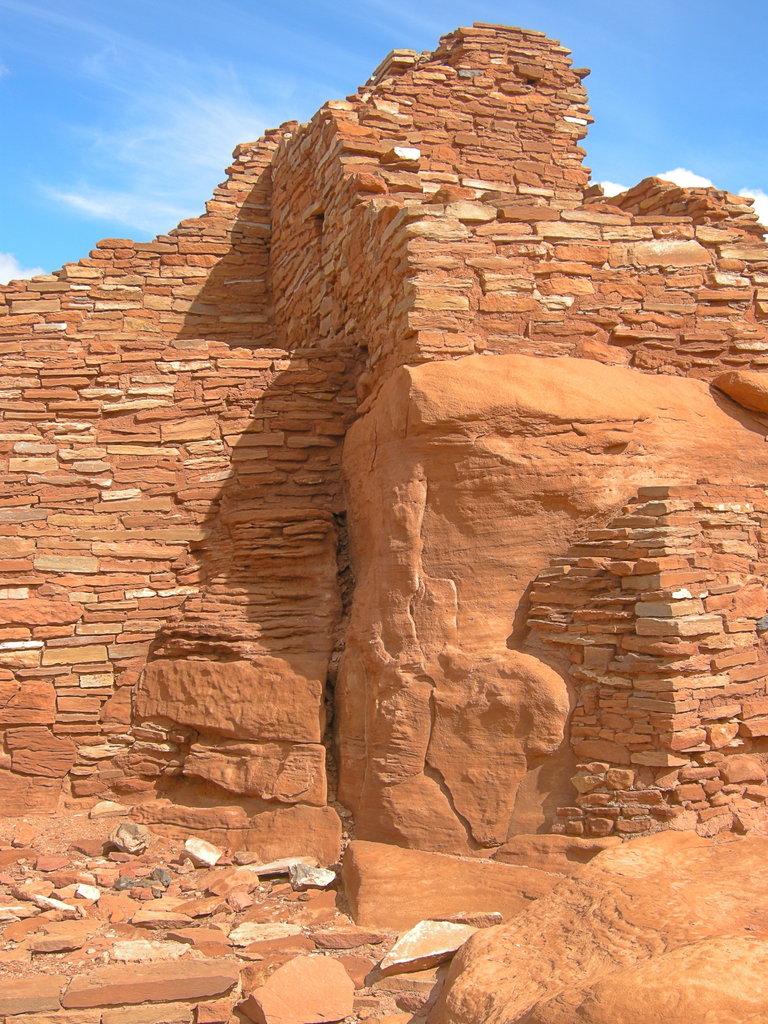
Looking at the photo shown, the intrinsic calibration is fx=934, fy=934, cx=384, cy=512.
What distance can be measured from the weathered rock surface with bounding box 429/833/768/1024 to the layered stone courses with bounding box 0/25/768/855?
464mm

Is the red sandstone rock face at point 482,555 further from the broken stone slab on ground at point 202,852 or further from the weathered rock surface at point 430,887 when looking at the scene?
the broken stone slab on ground at point 202,852

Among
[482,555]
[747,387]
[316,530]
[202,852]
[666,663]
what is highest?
[747,387]

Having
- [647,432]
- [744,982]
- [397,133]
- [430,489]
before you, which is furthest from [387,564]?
[397,133]

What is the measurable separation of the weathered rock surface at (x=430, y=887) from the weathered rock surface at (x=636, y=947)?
49cm

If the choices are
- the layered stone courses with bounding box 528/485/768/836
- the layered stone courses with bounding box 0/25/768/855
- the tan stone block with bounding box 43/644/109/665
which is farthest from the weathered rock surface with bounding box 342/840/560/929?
the tan stone block with bounding box 43/644/109/665

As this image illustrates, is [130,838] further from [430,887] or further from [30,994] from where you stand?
[430,887]

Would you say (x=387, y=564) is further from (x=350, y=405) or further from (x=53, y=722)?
(x=53, y=722)

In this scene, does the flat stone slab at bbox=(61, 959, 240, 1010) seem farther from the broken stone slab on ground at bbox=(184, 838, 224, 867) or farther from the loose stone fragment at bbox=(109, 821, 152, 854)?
the loose stone fragment at bbox=(109, 821, 152, 854)

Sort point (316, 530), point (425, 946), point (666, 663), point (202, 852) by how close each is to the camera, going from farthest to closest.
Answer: point (316, 530) → point (202, 852) → point (666, 663) → point (425, 946)

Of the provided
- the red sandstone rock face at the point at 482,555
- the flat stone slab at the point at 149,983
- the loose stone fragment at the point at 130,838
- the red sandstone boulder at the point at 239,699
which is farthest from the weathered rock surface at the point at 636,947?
the loose stone fragment at the point at 130,838

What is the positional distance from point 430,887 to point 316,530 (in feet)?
7.91

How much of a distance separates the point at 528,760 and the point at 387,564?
4.37ft

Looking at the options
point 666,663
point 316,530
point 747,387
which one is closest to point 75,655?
point 316,530

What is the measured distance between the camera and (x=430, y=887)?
4.62 metres
